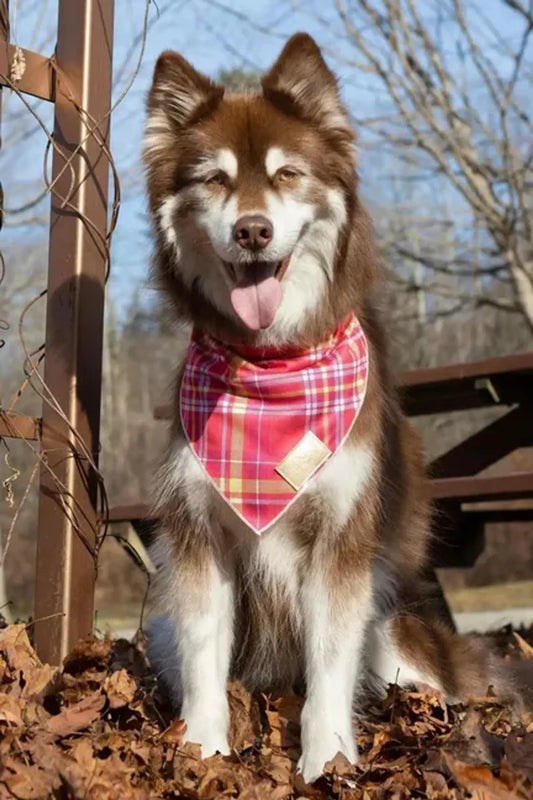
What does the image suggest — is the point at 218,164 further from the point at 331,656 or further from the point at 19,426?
the point at 331,656

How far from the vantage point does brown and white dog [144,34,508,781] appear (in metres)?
3.03

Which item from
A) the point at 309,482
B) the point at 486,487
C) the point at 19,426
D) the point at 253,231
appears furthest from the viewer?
the point at 486,487

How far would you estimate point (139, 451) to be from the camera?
30.1 meters

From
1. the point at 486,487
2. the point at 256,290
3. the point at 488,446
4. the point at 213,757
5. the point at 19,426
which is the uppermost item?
the point at 256,290

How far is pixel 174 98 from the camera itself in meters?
3.32

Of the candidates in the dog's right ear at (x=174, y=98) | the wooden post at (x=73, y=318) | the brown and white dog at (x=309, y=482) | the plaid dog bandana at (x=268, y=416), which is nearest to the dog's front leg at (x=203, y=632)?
the brown and white dog at (x=309, y=482)

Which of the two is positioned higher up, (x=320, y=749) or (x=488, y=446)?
(x=488, y=446)

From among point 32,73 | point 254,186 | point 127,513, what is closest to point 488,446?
point 127,513

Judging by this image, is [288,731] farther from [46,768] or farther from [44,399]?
[44,399]

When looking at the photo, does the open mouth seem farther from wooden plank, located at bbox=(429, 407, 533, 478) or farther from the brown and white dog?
wooden plank, located at bbox=(429, 407, 533, 478)

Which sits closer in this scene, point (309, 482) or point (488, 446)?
point (309, 482)

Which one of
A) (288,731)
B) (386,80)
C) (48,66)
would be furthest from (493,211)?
(288,731)

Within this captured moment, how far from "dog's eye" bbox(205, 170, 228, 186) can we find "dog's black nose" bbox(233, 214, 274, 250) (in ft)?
0.85

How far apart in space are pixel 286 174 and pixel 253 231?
35cm
